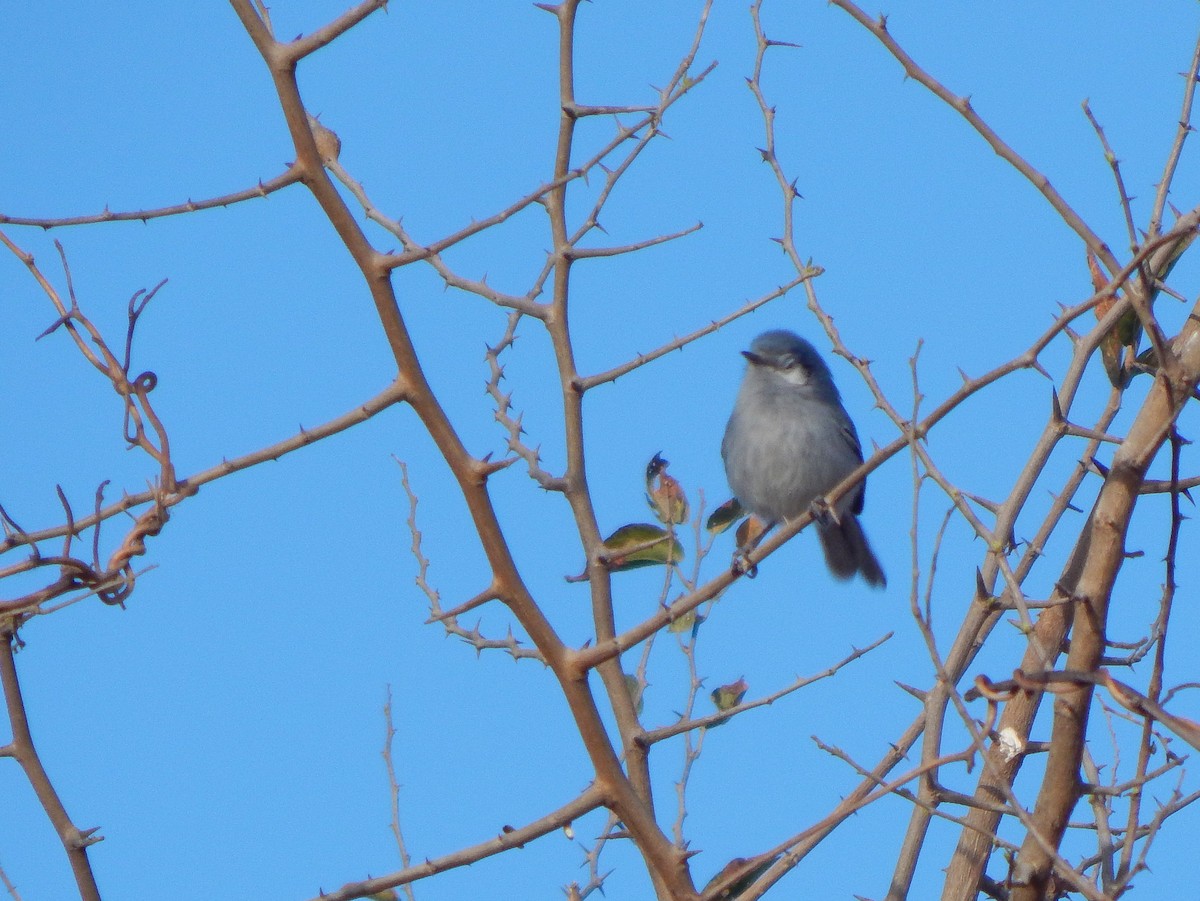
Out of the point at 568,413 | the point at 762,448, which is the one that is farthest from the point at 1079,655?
the point at 762,448

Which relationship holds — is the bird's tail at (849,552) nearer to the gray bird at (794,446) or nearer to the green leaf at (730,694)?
the gray bird at (794,446)

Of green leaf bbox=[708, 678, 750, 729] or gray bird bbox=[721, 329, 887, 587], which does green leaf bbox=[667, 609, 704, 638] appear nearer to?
green leaf bbox=[708, 678, 750, 729]

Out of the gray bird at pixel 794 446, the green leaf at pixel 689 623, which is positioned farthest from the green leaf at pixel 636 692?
the gray bird at pixel 794 446

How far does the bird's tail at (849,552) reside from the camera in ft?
25.3

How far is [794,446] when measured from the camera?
723cm

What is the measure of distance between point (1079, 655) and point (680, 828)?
1816 mm

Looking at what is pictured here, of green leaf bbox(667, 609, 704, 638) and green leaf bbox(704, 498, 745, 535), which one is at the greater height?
green leaf bbox(704, 498, 745, 535)

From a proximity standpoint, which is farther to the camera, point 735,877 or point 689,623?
point 689,623

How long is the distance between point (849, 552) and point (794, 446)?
85 cm

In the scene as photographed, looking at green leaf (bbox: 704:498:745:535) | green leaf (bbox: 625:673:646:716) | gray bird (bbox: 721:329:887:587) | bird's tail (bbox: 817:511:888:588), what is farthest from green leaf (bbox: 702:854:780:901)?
bird's tail (bbox: 817:511:888:588)

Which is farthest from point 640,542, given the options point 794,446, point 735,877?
point 794,446

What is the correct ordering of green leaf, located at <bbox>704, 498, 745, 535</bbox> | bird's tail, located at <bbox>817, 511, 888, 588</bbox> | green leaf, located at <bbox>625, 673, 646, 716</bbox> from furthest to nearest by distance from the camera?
bird's tail, located at <bbox>817, 511, 888, 588</bbox> < green leaf, located at <bbox>704, 498, 745, 535</bbox> < green leaf, located at <bbox>625, 673, 646, 716</bbox>

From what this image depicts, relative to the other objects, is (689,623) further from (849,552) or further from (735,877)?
(849,552)

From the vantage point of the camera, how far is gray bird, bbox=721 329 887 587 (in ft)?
23.7
